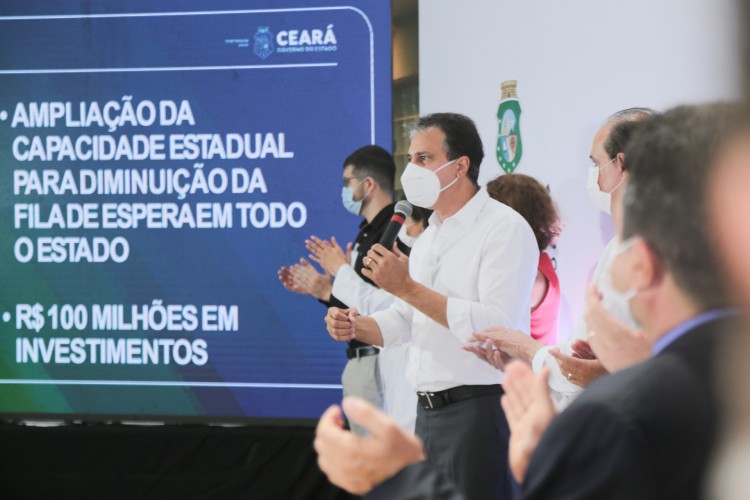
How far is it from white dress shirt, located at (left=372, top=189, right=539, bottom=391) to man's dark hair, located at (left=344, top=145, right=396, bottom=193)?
4.09 ft

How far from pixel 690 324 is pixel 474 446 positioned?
1.76 metres

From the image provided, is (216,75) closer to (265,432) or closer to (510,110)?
(510,110)

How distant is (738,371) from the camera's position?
845 millimetres

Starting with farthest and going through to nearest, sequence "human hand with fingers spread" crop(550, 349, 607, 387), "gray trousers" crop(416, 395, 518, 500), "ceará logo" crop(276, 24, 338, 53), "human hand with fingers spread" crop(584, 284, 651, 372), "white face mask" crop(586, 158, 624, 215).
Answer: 1. "ceará logo" crop(276, 24, 338, 53)
2. "white face mask" crop(586, 158, 624, 215)
3. "gray trousers" crop(416, 395, 518, 500)
4. "human hand with fingers spread" crop(550, 349, 607, 387)
5. "human hand with fingers spread" crop(584, 284, 651, 372)

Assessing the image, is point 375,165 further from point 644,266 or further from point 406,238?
point 644,266

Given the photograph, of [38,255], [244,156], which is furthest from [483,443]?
[38,255]

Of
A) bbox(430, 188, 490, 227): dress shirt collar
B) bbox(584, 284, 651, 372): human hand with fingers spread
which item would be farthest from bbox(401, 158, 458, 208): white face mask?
bbox(584, 284, 651, 372): human hand with fingers spread

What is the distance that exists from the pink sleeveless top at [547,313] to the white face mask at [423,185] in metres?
0.71

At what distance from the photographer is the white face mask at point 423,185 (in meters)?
2.91

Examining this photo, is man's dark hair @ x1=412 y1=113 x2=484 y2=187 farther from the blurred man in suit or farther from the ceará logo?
the blurred man in suit

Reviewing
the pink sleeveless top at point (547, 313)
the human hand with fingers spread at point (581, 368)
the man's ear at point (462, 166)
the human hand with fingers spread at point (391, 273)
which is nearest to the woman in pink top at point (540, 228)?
the pink sleeveless top at point (547, 313)

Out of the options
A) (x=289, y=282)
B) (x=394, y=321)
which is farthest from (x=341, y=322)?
(x=289, y=282)

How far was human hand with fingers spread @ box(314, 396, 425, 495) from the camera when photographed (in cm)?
98

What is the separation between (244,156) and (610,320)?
349 centimetres
